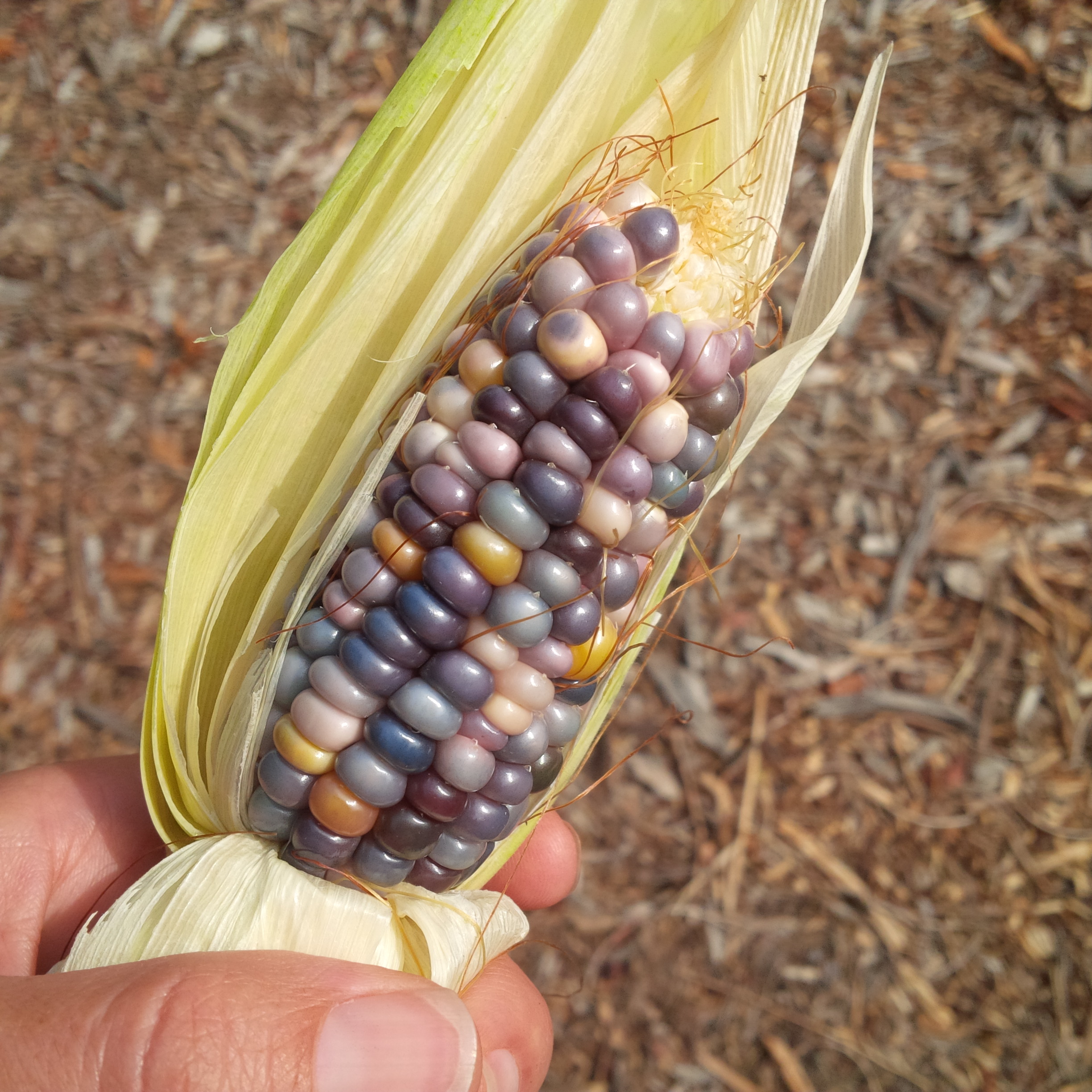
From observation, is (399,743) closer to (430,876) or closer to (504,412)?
(430,876)

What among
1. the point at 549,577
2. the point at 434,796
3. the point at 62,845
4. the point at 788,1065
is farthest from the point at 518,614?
the point at 788,1065

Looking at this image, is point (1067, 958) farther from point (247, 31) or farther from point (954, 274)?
point (247, 31)

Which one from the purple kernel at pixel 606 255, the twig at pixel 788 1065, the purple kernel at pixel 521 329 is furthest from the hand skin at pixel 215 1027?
the twig at pixel 788 1065

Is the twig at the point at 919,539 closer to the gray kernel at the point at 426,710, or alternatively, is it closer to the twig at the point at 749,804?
the twig at the point at 749,804

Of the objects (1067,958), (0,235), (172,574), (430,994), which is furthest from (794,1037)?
(0,235)

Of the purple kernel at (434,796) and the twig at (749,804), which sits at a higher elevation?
the purple kernel at (434,796)

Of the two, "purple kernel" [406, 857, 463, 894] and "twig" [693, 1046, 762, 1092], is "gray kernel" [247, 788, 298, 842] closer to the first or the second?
"purple kernel" [406, 857, 463, 894]
